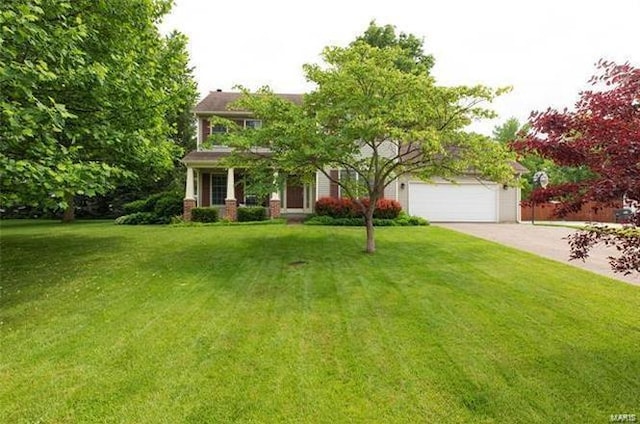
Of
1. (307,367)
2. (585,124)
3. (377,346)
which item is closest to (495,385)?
(377,346)

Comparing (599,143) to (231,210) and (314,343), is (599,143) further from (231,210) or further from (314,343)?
(231,210)

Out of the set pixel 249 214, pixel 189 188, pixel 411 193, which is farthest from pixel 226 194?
pixel 411 193

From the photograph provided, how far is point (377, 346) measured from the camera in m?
4.22

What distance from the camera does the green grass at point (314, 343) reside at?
123 inches

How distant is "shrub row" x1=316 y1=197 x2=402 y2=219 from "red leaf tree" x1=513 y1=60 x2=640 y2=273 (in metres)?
13.7

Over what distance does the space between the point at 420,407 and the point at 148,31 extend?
9.35 meters

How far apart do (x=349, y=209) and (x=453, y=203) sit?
6095 millimetres

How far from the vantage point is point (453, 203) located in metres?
20.3

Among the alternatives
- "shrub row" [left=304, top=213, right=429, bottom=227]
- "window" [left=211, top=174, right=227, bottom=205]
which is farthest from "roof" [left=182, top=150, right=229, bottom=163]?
"shrub row" [left=304, top=213, right=429, bottom=227]

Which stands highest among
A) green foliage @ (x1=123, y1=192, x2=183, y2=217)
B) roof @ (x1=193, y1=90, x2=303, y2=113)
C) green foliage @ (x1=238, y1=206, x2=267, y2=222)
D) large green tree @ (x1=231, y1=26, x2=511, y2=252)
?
roof @ (x1=193, y1=90, x2=303, y2=113)

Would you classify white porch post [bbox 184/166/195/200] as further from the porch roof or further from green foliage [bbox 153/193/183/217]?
green foliage [bbox 153/193/183/217]

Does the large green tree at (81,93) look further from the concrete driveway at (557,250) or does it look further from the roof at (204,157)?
the concrete driveway at (557,250)

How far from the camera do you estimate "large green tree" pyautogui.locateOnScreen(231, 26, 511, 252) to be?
8438 millimetres

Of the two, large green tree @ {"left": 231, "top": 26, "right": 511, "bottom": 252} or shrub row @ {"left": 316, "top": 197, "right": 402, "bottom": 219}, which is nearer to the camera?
large green tree @ {"left": 231, "top": 26, "right": 511, "bottom": 252}
